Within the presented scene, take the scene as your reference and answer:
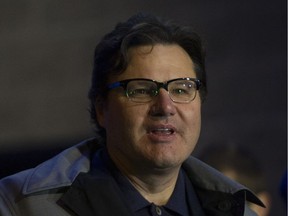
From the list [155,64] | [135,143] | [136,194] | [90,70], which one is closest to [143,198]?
[136,194]

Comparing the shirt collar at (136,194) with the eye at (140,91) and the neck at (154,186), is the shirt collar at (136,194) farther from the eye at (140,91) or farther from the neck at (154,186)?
the eye at (140,91)

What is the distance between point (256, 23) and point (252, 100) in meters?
0.46

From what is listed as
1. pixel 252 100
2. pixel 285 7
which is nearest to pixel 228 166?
pixel 252 100

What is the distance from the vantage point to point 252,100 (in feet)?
17.3

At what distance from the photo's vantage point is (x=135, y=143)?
9.80 feet

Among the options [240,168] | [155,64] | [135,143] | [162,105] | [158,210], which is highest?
[155,64]

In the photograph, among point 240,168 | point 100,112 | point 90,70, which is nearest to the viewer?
point 100,112

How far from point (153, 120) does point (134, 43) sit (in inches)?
12.3

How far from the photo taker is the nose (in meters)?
2.94

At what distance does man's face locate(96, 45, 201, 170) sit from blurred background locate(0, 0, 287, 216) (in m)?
1.36

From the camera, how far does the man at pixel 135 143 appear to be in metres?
2.96

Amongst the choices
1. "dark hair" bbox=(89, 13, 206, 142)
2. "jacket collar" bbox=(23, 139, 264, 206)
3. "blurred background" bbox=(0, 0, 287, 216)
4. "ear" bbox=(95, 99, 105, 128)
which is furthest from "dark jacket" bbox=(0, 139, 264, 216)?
"blurred background" bbox=(0, 0, 287, 216)

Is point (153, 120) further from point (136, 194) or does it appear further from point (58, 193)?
point (58, 193)

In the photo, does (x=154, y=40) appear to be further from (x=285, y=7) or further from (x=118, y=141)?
(x=285, y=7)
